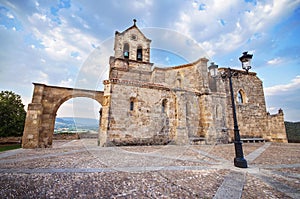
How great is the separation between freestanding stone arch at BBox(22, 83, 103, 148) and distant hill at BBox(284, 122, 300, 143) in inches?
905

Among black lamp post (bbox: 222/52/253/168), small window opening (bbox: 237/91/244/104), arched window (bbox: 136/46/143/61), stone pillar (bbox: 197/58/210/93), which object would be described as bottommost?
black lamp post (bbox: 222/52/253/168)

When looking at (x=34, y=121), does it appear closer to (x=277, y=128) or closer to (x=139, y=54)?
(x=139, y=54)

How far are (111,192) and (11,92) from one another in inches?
808

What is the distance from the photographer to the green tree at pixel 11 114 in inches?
534

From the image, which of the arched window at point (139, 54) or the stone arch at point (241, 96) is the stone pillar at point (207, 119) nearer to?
the stone arch at point (241, 96)

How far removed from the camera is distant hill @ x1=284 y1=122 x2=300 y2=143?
1479 centimetres

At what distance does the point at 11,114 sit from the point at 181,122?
60.0 ft

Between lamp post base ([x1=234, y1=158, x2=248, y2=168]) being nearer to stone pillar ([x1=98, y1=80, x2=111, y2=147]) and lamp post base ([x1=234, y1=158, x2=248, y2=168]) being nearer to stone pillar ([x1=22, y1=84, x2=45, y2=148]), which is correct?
stone pillar ([x1=98, y1=80, x2=111, y2=147])

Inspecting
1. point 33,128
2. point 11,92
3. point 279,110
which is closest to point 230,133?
point 279,110

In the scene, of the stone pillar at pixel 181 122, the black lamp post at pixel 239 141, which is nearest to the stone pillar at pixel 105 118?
the stone pillar at pixel 181 122

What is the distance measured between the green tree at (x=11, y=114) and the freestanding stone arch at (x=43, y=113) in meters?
8.26

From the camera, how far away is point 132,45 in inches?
632

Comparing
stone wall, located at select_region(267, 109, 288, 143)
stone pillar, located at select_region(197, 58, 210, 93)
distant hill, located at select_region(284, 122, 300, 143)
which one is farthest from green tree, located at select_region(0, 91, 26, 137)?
distant hill, located at select_region(284, 122, 300, 143)

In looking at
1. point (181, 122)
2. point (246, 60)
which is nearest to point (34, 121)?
point (181, 122)
